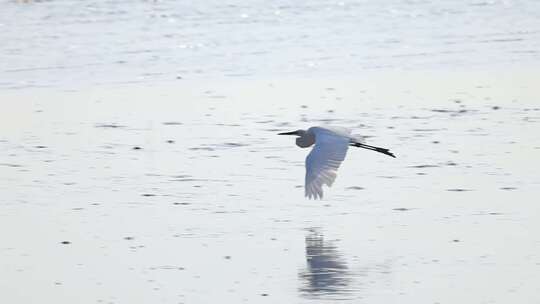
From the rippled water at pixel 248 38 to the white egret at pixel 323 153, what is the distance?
14.6ft

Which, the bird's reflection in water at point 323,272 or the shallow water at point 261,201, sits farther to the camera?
the shallow water at point 261,201

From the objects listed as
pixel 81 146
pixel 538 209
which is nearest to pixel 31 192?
pixel 81 146

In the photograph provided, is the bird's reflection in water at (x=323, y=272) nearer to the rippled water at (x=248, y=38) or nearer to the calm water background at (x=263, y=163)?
the calm water background at (x=263, y=163)

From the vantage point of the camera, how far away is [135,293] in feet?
21.5

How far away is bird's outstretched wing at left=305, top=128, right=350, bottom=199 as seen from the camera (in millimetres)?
7577

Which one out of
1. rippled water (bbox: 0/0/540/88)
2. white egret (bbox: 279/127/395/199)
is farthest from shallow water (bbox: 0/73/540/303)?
rippled water (bbox: 0/0/540/88)

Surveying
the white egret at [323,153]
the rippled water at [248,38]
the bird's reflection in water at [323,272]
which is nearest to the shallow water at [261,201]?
the bird's reflection in water at [323,272]

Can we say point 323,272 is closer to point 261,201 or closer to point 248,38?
point 261,201

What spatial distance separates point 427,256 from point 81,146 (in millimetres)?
3788

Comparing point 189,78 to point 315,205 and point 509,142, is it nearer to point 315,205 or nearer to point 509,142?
point 509,142

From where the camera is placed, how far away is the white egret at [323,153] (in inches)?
299

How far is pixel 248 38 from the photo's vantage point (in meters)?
15.7

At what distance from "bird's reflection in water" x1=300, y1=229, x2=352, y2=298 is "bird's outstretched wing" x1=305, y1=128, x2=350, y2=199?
0.85ft

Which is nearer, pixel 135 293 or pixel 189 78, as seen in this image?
pixel 135 293
